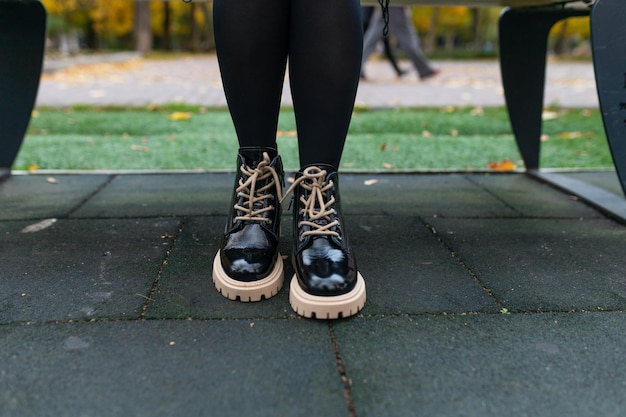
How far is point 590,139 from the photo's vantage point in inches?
130

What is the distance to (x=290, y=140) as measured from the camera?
319 cm

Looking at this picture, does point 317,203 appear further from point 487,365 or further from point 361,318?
point 487,365

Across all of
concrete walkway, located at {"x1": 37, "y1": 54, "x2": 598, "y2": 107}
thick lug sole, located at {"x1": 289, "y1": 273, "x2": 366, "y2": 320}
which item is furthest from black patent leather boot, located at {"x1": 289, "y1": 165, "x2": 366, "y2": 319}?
concrete walkway, located at {"x1": 37, "y1": 54, "x2": 598, "y2": 107}

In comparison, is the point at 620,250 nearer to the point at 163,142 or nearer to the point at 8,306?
the point at 8,306

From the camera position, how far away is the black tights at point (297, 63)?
120cm

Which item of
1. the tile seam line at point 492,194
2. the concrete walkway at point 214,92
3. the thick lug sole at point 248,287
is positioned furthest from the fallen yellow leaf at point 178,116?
the thick lug sole at point 248,287

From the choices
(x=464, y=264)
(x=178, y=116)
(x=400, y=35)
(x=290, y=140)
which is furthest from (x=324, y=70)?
(x=400, y=35)

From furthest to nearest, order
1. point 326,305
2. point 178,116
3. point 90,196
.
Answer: point 178,116, point 90,196, point 326,305

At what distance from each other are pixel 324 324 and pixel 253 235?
28 centimetres

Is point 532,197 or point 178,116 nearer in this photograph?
point 532,197

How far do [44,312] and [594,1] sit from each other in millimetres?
1551

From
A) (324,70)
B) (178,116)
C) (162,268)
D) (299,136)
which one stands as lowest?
(178,116)

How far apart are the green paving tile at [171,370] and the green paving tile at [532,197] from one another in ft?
→ 3.76

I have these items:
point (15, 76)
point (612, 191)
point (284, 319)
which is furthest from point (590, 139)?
point (15, 76)
